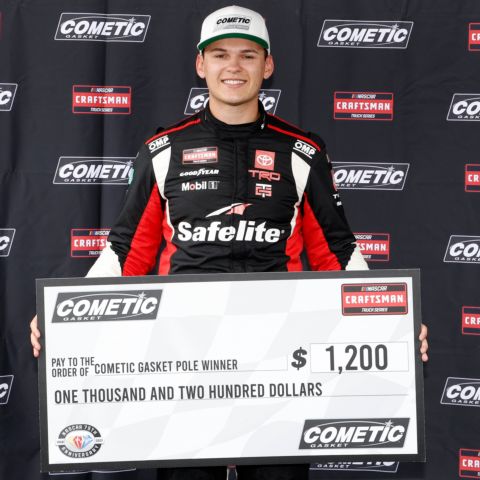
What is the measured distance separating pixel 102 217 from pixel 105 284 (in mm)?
1099

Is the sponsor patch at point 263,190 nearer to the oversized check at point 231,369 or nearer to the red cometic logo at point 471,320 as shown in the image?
the oversized check at point 231,369

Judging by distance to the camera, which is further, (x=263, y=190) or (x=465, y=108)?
(x=465, y=108)

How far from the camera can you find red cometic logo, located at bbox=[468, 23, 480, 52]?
113 inches

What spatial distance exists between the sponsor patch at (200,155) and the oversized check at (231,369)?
1.23 ft

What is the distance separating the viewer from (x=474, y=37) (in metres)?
2.87

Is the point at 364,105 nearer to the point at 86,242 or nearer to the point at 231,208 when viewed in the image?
the point at 231,208

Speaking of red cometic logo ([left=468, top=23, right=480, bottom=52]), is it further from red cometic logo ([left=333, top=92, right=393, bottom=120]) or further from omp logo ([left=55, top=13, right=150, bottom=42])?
omp logo ([left=55, top=13, right=150, bottom=42])

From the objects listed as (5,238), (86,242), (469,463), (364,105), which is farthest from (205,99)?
(469,463)

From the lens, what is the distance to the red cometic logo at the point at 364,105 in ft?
9.45

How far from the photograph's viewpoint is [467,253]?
2871mm

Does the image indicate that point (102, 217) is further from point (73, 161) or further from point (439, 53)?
point (439, 53)

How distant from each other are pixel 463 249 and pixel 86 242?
1.60 metres

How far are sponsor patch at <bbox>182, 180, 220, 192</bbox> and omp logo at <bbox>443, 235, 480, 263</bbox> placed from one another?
1338 mm

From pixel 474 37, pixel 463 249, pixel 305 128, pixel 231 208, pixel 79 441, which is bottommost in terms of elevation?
pixel 79 441
